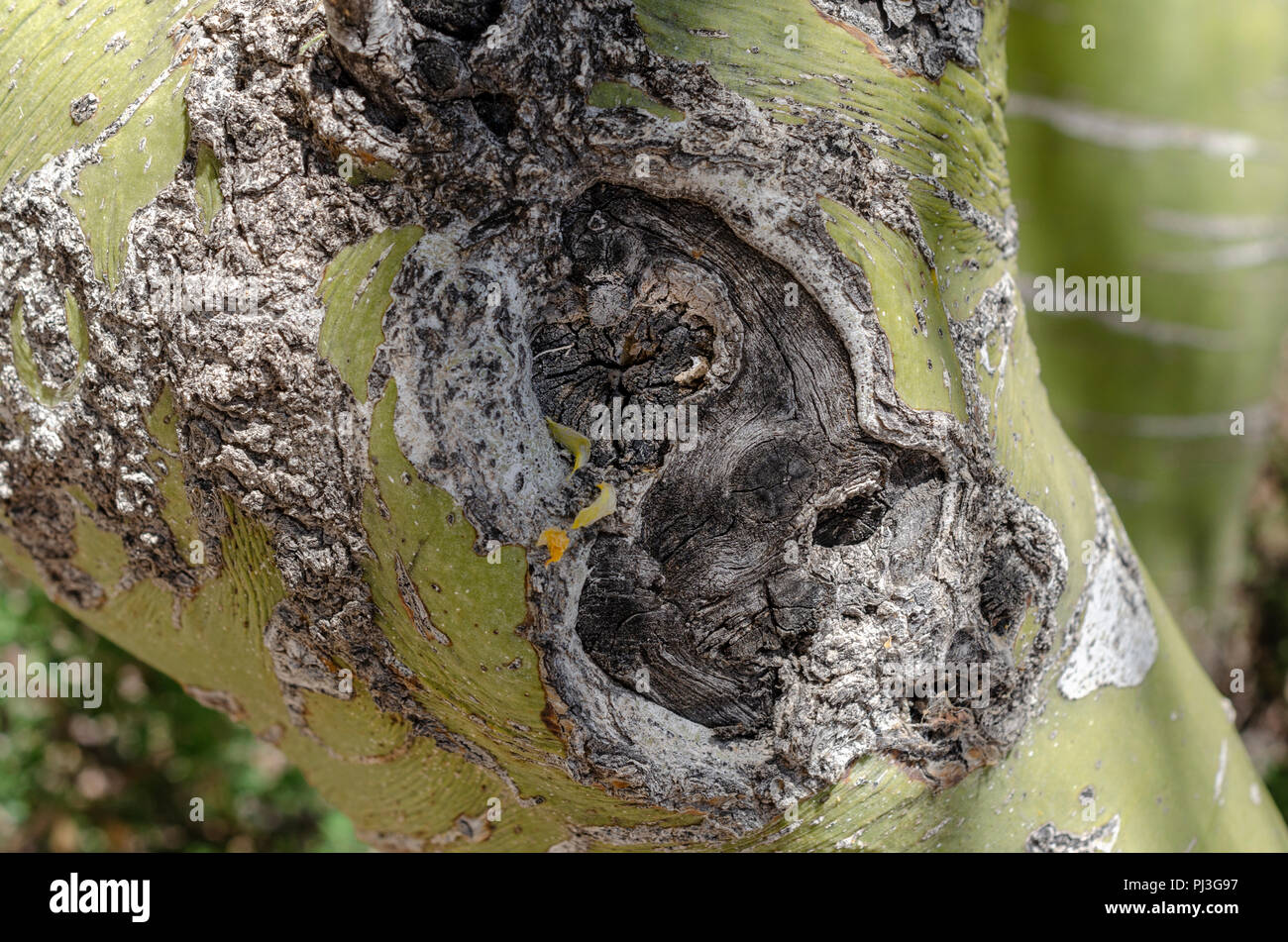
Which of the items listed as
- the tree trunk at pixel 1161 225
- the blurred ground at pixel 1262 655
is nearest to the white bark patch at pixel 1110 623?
the tree trunk at pixel 1161 225

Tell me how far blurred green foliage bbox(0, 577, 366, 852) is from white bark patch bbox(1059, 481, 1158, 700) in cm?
162

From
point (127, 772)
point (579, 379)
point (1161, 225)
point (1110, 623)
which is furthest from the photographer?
point (127, 772)

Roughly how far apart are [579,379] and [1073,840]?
0.57m

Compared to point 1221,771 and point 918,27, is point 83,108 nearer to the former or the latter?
point 918,27

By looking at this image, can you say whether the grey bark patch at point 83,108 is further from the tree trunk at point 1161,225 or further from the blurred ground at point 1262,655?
the blurred ground at point 1262,655

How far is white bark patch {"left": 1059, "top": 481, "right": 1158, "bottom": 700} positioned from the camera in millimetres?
736

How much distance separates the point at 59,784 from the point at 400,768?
5.01ft

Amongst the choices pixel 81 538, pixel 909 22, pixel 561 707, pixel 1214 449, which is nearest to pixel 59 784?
pixel 81 538

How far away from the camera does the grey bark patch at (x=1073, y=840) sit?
0.75m

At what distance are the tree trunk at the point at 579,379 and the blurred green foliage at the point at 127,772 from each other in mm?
1311

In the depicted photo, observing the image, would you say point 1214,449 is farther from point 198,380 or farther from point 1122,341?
point 198,380

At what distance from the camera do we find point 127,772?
1873 mm

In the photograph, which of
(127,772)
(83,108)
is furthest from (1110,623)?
(127,772)

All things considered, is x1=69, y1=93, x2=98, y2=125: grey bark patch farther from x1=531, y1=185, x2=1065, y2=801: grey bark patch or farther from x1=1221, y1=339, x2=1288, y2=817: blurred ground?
x1=1221, y1=339, x2=1288, y2=817: blurred ground
